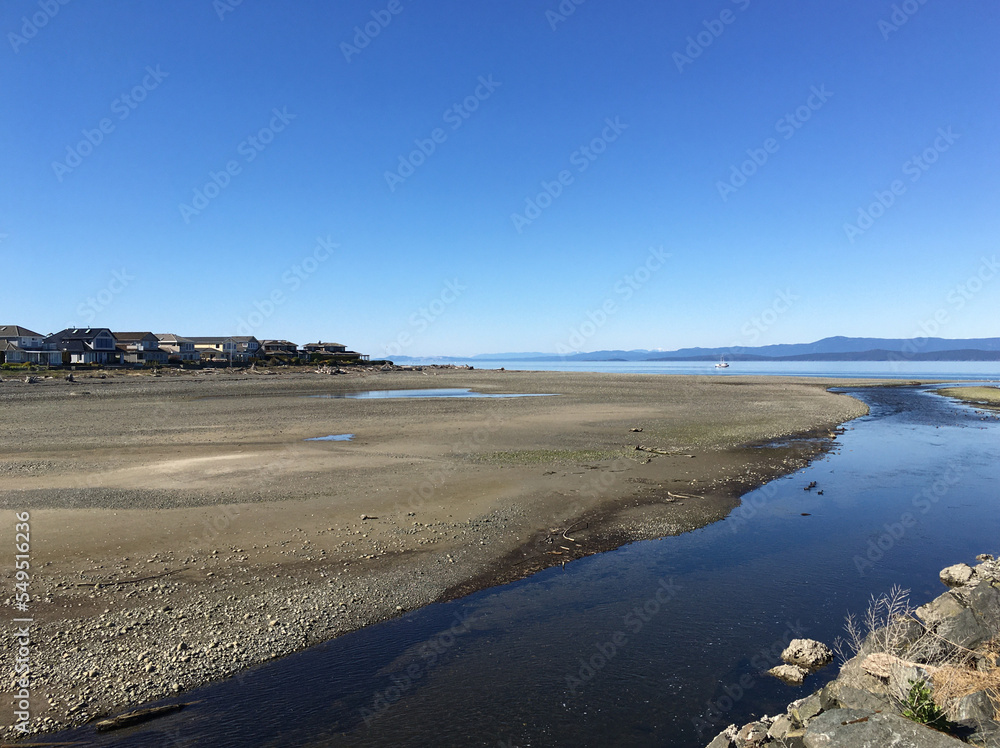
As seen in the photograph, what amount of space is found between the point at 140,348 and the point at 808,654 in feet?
399

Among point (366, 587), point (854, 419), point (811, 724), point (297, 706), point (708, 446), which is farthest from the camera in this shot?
point (854, 419)

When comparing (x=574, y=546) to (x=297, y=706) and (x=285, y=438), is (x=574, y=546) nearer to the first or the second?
Answer: (x=297, y=706)

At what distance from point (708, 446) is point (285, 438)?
68.3ft

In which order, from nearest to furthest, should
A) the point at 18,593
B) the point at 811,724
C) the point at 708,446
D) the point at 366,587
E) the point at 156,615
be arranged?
the point at 811,724 → the point at 156,615 → the point at 18,593 → the point at 366,587 → the point at 708,446

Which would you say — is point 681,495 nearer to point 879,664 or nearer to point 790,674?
point 790,674

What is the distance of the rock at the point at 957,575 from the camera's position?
1064cm

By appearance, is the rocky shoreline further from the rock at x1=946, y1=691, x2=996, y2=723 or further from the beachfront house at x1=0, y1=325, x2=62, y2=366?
the beachfront house at x1=0, y1=325, x2=62, y2=366

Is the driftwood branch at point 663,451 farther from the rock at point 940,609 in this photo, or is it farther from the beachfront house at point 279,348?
the beachfront house at point 279,348

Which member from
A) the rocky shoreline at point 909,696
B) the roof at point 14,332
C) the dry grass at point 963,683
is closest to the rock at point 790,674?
the rocky shoreline at point 909,696

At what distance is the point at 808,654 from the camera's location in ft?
26.3

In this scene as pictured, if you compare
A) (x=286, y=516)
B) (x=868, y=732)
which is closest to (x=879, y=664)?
(x=868, y=732)

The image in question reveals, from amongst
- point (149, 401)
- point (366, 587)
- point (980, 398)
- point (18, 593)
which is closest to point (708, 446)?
point (366, 587)

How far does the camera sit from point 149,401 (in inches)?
1704

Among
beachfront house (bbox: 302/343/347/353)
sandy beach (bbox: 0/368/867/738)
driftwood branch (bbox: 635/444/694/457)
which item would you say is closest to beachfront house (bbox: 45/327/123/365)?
beachfront house (bbox: 302/343/347/353)
